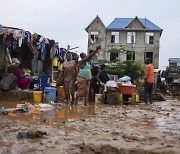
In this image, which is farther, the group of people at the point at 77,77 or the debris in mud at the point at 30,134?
the group of people at the point at 77,77

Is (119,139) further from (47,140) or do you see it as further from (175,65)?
(175,65)

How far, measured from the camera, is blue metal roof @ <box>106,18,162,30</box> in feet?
158

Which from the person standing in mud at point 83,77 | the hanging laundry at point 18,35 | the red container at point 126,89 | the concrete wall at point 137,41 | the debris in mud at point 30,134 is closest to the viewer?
the debris in mud at point 30,134

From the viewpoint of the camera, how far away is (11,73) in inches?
517

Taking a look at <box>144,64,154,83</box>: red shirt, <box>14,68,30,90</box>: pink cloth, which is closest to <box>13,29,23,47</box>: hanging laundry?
<box>14,68,30,90</box>: pink cloth

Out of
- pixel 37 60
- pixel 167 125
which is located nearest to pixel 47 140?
pixel 167 125

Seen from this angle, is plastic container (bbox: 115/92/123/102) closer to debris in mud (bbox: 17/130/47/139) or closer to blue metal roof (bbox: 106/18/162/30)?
debris in mud (bbox: 17/130/47/139)

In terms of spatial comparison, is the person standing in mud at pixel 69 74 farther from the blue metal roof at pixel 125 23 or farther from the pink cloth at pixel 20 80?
the blue metal roof at pixel 125 23

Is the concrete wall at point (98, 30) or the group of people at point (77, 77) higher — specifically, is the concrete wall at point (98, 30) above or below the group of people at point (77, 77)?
above

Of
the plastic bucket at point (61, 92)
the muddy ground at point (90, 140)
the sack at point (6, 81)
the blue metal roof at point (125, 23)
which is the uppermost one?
the blue metal roof at point (125, 23)

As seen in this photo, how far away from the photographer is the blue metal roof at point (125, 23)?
48.2m

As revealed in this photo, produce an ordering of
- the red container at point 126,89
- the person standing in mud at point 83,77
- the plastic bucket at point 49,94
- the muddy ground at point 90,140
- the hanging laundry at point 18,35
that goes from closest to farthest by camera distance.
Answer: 1. the muddy ground at point 90,140
2. the person standing in mud at point 83,77
3. the plastic bucket at point 49,94
4. the red container at point 126,89
5. the hanging laundry at point 18,35

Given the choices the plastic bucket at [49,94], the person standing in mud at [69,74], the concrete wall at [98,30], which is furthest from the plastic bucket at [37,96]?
the concrete wall at [98,30]

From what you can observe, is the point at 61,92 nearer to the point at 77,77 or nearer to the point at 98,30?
the point at 77,77
